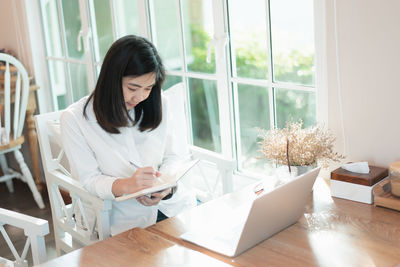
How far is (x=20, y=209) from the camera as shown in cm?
331

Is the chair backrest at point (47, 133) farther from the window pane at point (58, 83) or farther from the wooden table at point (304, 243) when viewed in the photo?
the window pane at point (58, 83)

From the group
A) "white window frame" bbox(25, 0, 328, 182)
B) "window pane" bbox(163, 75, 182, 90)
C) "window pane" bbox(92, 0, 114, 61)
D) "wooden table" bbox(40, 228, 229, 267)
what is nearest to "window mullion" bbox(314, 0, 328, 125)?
"white window frame" bbox(25, 0, 328, 182)

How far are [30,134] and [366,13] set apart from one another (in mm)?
2503

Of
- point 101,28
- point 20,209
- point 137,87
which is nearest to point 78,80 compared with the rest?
point 101,28

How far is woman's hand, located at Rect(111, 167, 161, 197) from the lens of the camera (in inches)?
62.4

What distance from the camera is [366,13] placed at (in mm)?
1521

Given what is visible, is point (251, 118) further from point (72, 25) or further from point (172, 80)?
point (72, 25)

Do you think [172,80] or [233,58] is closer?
[233,58]

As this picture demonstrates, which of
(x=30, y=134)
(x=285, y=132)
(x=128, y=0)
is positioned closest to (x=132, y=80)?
(x=285, y=132)

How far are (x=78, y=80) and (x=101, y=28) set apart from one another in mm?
457

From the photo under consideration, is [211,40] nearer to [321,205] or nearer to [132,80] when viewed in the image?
[132,80]

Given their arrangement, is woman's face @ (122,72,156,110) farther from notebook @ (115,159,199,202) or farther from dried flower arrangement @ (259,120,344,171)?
dried flower arrangement @ (259,120,344,171)

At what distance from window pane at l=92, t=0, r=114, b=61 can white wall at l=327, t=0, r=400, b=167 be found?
151cm

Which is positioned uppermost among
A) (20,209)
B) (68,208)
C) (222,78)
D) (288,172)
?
(222,78)
